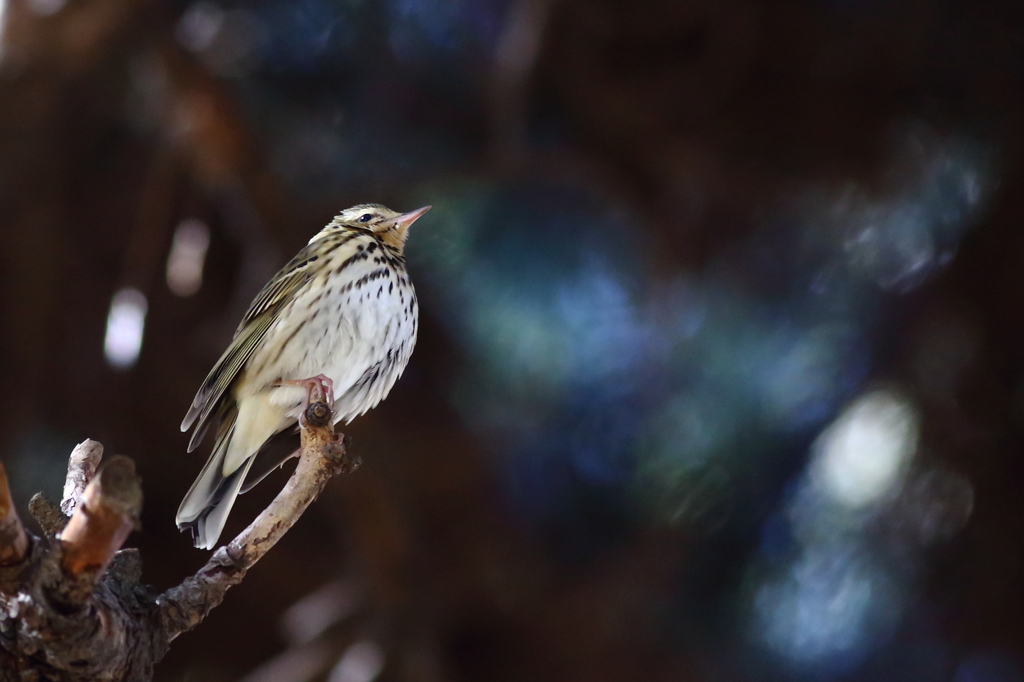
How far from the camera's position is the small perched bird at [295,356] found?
2361mm

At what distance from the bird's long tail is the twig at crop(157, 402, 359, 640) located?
0.47 m

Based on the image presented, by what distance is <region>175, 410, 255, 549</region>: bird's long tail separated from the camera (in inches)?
90.0

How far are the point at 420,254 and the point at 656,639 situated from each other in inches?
63.8

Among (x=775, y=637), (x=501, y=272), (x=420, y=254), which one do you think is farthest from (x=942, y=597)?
(x=420, y=254)

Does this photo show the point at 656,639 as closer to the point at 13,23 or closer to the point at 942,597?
the point at 942,597

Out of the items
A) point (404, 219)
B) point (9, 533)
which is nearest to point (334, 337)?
point (404, 219)

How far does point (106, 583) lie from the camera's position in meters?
1.68

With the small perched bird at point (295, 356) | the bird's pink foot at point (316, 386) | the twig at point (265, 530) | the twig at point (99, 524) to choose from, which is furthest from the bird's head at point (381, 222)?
the twig at point (99, 524)

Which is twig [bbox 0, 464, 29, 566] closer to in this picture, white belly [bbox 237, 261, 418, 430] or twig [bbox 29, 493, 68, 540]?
twig [bbox 29, 493, 68, 540]

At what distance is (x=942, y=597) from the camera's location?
341 centimetres

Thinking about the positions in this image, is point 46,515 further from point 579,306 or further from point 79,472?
point 579,306

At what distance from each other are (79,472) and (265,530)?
0.42 meters

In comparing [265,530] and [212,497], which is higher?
[212,497]

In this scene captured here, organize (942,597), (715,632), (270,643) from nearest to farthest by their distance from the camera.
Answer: (942,597), (715,632), (270,643)
